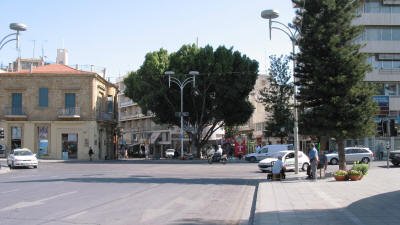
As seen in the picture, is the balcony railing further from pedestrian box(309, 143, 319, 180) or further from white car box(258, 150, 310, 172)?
pedestrian box(309, 143, 319, 180)

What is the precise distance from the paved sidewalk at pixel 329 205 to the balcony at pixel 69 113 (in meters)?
37.0

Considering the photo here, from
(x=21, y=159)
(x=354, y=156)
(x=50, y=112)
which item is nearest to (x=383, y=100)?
(x=354, y=156)

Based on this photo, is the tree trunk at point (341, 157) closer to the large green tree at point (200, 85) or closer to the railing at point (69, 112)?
the large green tree at point (200, 85)

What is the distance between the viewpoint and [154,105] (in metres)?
48.0

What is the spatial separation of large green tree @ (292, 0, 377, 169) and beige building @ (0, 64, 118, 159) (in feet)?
107

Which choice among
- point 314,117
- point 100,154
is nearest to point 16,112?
point 100,154

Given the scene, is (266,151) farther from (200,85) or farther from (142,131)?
(142,131)

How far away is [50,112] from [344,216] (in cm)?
4504

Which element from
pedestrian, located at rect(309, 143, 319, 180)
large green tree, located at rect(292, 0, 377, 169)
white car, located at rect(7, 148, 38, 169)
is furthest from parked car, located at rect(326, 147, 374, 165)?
white car, located at rect(7, 148, 38, 169)

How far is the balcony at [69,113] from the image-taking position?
161 ft

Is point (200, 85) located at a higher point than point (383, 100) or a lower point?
higher

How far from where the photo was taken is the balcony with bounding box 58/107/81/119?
49125 millimetres

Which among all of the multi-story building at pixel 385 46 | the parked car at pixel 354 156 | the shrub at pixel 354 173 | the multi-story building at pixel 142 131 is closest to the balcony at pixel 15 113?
the multi-story building at pixel 142 131

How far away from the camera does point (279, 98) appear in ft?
163
